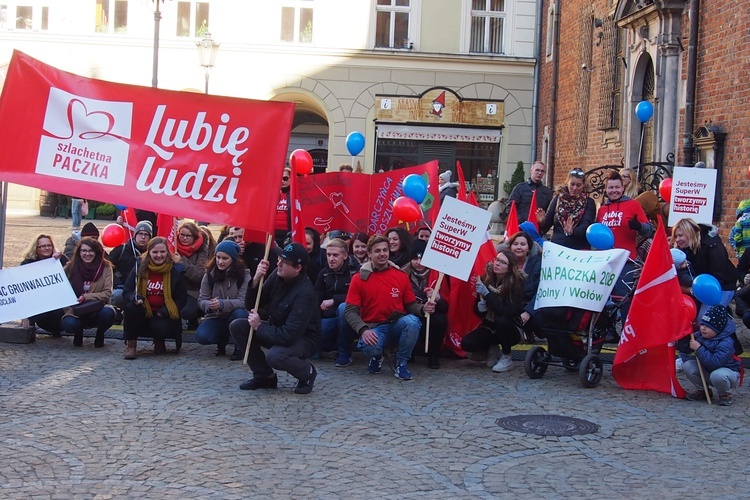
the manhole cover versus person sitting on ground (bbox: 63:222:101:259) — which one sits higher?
person sitting on ground (bbox: 63:222:101:259)

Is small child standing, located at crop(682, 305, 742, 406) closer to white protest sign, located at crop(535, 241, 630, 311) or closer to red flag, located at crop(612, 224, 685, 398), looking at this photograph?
red flag, located at crop(612, 224, 685, 398)

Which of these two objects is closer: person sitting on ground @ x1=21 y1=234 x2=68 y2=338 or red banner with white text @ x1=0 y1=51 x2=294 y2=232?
red banner with white text @ x1=0 y1=51 x2=294 y2=232

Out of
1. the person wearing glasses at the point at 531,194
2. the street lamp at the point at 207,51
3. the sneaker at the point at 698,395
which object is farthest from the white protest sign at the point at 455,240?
the street lamp at the point at 207,51

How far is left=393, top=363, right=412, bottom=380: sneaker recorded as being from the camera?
8.95 meters

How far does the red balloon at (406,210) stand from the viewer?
10.8 m

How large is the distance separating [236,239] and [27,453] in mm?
5052

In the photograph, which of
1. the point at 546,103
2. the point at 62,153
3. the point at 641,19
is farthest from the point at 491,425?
the point at 546,103

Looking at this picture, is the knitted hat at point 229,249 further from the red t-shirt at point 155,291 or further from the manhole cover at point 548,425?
the manhole cover at point 548,425

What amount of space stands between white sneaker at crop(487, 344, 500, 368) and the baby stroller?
60cm

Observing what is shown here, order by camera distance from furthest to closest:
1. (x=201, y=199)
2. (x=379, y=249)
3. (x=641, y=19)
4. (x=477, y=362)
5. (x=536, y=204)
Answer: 1. (x=641, y=19)
2. (x=536, y=204)
3. (x=477, y=362)
4. (x=379, y=249)
5. (x=201, y=199)

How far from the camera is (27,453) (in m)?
6.25

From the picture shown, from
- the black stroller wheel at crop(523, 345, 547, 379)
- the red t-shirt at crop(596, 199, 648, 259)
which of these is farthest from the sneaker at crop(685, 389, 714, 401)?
the red t-shirt at crop(596, 199, 648, 259)

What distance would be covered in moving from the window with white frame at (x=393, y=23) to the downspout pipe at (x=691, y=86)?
1275cm

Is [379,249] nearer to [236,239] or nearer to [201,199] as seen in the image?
[201,199]
